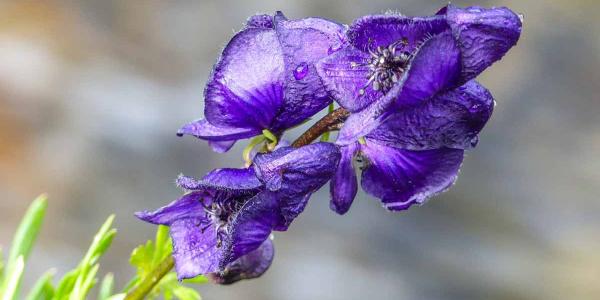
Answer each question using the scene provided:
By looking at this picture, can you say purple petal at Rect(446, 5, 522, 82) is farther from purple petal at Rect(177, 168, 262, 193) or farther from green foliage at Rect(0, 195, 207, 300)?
green foliage at Rect(0, 195, 207, 300)

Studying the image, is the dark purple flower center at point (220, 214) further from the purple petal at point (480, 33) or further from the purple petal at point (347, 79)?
the purple petal at point (480, 33)

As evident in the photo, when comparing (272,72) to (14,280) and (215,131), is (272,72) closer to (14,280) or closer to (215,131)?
(215,131)

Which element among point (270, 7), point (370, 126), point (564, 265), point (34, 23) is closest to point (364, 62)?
point (370, 126)

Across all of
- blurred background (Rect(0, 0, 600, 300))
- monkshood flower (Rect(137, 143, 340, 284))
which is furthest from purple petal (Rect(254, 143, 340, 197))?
blurred background (Rect(0, 0, 600, 300))

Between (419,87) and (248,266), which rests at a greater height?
(419,87)

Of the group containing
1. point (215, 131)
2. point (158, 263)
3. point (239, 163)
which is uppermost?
point (215, 131)

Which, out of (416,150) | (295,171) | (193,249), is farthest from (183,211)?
(416,150)

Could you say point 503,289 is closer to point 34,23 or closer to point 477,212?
point 477,212
